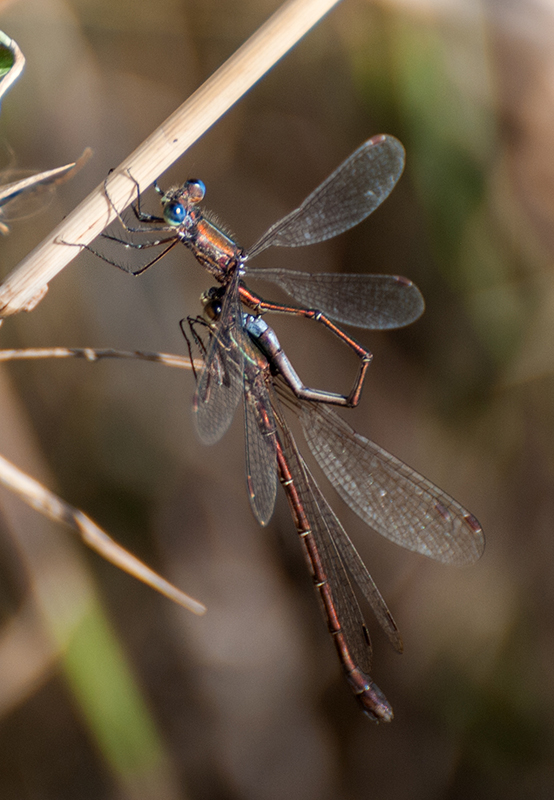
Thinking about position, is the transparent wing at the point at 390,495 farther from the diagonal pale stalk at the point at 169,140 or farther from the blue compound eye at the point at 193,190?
the diagonal pale stalk at the point at 169,140

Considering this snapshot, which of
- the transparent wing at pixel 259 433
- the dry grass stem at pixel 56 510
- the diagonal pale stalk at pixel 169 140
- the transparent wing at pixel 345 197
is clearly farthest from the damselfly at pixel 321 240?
the dry grass stem at pixel 56 510

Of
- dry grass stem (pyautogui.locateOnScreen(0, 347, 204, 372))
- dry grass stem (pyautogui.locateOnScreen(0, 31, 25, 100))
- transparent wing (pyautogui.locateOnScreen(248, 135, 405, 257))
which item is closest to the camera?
dry grass stem (pyautogui.locateOnScreen(0, 31, 25, 100))

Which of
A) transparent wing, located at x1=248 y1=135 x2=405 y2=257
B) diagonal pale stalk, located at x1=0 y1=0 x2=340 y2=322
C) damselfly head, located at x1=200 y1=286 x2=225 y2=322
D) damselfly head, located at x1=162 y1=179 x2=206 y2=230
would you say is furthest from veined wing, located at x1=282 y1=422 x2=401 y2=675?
diagonal pale stalk, located at x1=0 y1=0 x2=340 y2=322

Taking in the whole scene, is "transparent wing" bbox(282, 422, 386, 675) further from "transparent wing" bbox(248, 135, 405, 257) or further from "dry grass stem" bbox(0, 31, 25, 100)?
"dry grass stem" bbox(0, 31, 25, 100)

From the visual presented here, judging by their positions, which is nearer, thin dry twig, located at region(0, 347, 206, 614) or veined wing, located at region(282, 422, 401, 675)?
thin dry twig, located at region(0, 347, 206, 614)

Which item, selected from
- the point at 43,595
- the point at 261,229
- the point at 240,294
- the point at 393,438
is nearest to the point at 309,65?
the point at 261,229

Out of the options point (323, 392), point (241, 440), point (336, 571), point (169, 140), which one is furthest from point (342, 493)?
point (169, 140)

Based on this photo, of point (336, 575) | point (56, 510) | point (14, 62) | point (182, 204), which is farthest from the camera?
point (336, 575)

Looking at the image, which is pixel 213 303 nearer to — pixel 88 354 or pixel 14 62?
pixel 88 354
